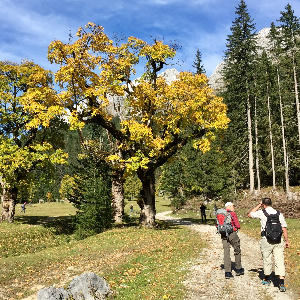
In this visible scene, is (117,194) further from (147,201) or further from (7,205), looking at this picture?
(7,205)

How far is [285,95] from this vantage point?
37156 millimetres

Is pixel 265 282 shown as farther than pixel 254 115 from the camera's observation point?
No

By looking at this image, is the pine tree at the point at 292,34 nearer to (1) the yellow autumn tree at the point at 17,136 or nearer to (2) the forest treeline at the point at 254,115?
(2) the forest treeline at the point at 254,115

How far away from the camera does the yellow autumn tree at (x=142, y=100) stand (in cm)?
1798

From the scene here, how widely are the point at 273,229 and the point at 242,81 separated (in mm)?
33383

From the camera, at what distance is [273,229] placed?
7.25 m

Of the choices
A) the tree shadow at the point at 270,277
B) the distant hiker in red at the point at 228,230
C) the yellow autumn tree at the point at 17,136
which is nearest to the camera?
the tree shadow at the point at 270,277

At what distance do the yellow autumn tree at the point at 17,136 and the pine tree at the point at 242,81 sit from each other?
2368 centimetres

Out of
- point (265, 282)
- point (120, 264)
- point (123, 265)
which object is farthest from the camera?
point (120, 264)

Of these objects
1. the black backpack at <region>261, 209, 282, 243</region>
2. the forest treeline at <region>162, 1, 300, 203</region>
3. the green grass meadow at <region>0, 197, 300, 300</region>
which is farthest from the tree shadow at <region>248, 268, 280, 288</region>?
the forest treeline at <region>162, 1, 300, 203</region>

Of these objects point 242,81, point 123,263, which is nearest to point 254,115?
point 242,81

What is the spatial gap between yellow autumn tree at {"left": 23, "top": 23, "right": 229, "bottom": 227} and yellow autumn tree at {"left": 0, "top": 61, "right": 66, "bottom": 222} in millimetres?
5106

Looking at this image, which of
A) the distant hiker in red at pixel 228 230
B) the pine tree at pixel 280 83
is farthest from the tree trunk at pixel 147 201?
the pine tree at pixel 280 83

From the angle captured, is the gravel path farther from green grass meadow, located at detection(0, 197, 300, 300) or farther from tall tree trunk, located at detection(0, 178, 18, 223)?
tall tree trunk, located at detection(0, 178, 18, 223)
